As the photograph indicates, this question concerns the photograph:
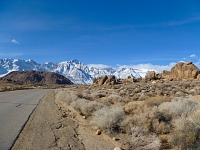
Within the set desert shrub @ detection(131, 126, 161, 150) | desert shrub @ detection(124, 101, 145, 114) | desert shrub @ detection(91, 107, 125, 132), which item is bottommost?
desert shrub @ detection(131, 126, 161, 150)

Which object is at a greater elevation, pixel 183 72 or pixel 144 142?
pixel 183 72

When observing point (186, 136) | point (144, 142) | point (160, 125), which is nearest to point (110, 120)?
point (160, 125)

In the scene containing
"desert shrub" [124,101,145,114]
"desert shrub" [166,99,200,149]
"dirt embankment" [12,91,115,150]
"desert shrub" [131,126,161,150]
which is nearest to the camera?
"desert shrub" [166,99,200,149]

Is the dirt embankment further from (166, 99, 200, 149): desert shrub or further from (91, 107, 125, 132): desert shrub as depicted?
(166, 99, 200, 149): desert shrub

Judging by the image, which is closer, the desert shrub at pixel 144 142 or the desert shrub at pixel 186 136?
the desert shrub at pixel 186 136

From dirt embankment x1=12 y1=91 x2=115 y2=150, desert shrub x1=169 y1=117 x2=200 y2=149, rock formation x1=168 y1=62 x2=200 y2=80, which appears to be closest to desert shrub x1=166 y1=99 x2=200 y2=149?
desert shrub x1=169 y1=117 x2=200 y2=149

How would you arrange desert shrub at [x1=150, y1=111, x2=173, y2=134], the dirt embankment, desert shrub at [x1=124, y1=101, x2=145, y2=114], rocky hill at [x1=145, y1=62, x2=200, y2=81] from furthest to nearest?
rocky hill at [x1=145, y1=62, x2=200, y2=81] → desert shrub at [x1=124, y1=101, x2=145, y2=114] → desert shrub at [x1=150, y1=111, x2=173, y2=134] → the dirt embankment

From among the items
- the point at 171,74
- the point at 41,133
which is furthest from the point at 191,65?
the point at 41,133

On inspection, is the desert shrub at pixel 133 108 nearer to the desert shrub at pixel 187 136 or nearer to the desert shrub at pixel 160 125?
the desert shrub at pixel 160 125

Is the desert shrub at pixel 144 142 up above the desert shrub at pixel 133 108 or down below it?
below

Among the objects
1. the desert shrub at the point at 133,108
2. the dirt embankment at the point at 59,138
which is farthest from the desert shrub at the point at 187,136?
the desert shrub at the point at 133,108

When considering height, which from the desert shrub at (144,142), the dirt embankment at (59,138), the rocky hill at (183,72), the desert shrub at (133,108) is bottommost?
the dirt embankment at (59,138)

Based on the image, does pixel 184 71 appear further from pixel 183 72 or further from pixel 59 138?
pixel 59 138

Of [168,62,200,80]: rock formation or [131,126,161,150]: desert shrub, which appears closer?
[131,126,161,150]: desert shrub
